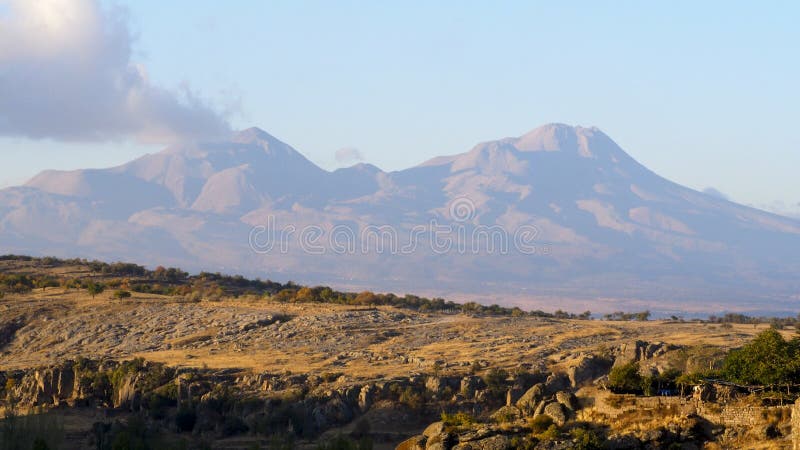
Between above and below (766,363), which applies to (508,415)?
below

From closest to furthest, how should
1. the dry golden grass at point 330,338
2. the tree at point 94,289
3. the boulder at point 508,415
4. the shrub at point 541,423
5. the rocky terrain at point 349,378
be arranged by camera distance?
the rocky terrain at point 349,378 → the shrub at point 541,423 → the boulder at point 508,415 → the dry golden grass at point 330,338 → the tree at point 94,289

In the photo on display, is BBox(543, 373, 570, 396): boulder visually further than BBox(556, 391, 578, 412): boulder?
Yes

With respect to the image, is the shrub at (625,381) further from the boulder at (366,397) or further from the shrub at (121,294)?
the shrub at (121,294)

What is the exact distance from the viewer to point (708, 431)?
37438 millimetres

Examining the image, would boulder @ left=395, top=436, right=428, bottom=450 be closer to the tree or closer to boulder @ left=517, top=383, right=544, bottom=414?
boulder @ left=517, top=383, right=544, bottom=414

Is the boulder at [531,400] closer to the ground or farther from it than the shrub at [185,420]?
farther from it

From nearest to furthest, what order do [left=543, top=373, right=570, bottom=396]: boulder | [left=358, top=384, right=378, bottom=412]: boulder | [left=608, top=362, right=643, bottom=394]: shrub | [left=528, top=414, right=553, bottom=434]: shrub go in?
[left=528, top=414, right=553, bottom=434]: shrub < [left=608, top=362, right=643, bottom=394]: shrub < [left=543, top=373, right=570, bottom=396]: boulder < [left=358, top=384, right=378, bottom=412]: boulder

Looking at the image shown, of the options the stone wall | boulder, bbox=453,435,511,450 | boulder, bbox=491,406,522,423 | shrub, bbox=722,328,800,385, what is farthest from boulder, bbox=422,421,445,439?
shrub, bbox=722,328,800,385

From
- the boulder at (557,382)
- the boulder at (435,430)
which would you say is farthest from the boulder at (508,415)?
the boulder at (557,382)

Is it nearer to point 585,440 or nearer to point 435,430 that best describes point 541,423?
point 585,440

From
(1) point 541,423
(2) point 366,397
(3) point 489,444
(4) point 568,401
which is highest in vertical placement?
(4) point 568,401

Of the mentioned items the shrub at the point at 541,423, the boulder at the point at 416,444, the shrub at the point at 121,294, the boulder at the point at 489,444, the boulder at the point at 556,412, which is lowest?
the boulder at the point at 416,444

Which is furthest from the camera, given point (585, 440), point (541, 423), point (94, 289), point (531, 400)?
point (94, 289)

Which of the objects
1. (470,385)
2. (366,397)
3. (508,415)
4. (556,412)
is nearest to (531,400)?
(508,415)
